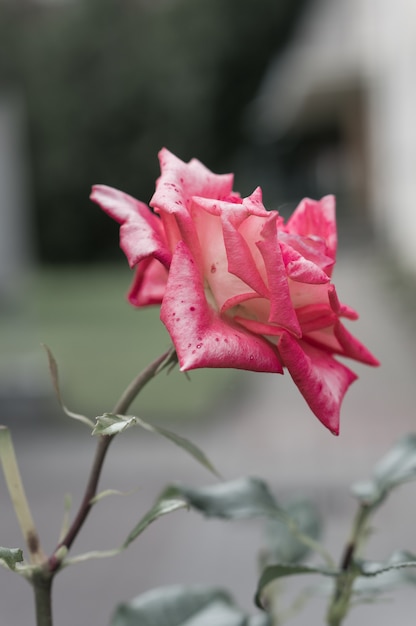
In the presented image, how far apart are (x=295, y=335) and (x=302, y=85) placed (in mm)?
10855

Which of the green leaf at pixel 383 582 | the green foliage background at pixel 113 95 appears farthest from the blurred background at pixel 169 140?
the green leaf at pixel 383 582

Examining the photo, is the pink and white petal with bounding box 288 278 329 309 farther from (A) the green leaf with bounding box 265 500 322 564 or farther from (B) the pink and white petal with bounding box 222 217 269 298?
(A) the green leaf with bounding box 265 500 322 564

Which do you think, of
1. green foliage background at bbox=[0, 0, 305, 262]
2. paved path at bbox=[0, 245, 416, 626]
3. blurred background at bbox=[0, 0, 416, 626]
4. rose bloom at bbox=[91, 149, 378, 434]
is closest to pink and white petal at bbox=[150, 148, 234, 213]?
rose bloom at bbox=[91, 149, 378, 434]

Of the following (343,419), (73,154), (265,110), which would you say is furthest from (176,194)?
(265,110)

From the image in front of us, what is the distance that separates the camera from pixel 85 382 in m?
5.12

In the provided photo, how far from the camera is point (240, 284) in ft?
1.40

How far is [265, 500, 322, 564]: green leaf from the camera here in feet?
2.26

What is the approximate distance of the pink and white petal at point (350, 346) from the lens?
0.46m

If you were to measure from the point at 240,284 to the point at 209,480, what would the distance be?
3004 millimetres

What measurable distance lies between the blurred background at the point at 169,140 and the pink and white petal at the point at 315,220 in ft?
13.5

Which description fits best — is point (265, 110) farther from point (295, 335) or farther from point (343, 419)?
point (295, 335)

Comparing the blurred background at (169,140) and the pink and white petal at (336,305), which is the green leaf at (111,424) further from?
the blurred background at (169,140)

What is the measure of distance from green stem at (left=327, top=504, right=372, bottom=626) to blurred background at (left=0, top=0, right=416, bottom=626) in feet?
13.1

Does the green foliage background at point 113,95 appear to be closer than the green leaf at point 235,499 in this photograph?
No
